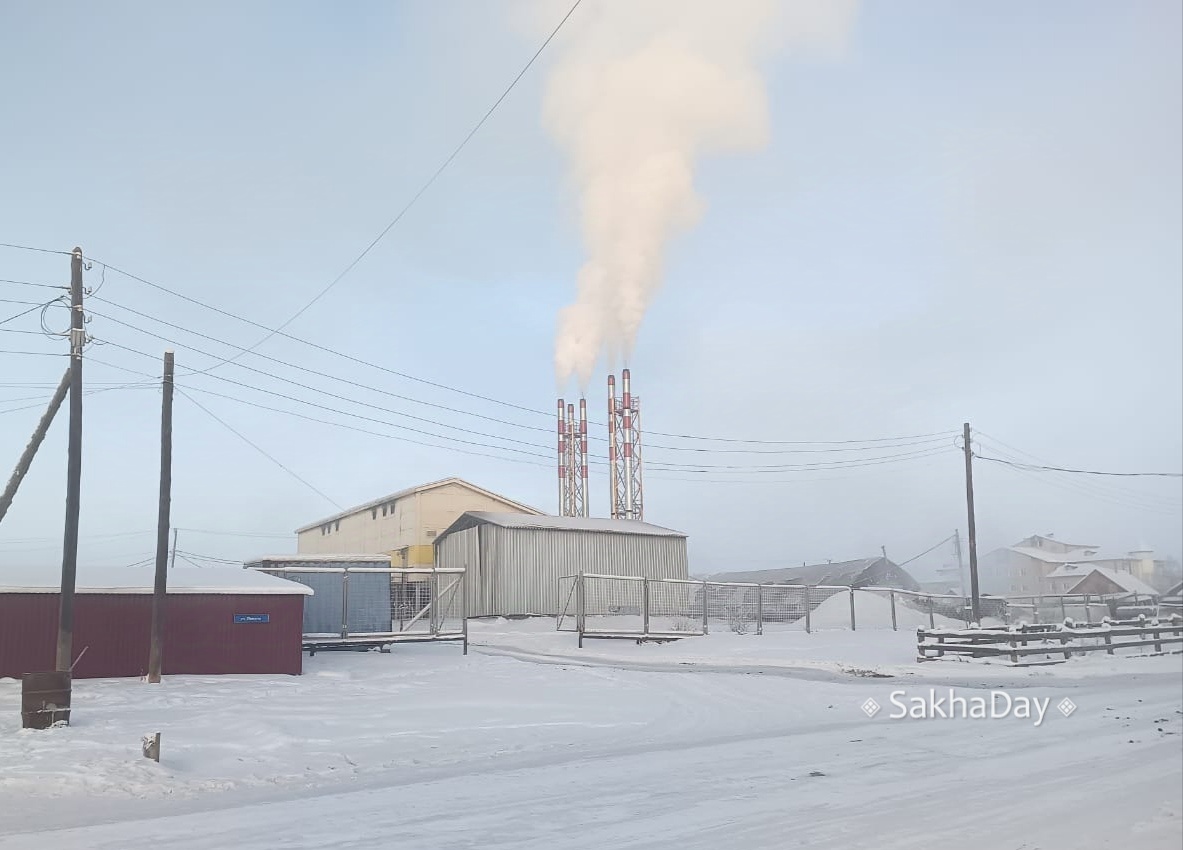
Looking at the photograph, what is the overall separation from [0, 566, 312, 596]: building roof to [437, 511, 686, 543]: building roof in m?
18.0

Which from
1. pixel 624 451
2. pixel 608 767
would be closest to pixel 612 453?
pixel 624 451

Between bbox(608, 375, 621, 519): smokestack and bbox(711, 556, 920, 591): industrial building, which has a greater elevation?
bbox(608, 375, 621, 519): smokestack

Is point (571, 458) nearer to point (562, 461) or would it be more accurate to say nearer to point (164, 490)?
point (562, 461)

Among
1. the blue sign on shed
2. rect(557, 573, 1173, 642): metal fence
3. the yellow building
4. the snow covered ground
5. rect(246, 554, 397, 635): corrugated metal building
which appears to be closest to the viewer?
the snow covered ground

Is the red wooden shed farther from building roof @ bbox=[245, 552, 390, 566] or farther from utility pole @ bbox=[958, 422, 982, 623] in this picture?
utility pole @ bbox=[958, 422, 982, 623]

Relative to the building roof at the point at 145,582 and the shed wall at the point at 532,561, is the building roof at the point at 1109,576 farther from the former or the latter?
the shed wall at the point at 532,561

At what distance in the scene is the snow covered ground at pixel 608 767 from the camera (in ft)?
23.2

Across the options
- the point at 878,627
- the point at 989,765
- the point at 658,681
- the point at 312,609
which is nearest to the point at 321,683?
the point at 658,681

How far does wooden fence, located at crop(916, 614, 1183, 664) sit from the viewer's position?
5060 millimetres

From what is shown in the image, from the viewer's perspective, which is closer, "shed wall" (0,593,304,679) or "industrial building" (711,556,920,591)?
"shed wall" (0,593,304,679)

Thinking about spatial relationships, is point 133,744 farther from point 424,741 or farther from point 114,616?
point 114,616

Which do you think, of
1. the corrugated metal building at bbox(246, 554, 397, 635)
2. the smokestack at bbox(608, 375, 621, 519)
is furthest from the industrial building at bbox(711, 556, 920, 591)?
the corrugated metal building at bbox(246, 554, 397, 635)

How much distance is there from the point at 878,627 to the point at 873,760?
99.6 ft

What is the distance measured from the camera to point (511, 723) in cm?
1419
